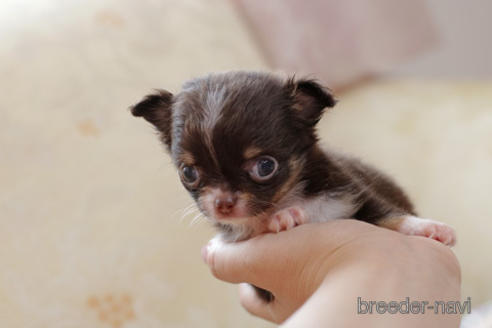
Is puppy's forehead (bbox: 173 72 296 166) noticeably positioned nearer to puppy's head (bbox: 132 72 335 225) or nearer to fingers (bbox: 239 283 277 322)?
puppy's head (bbox: 132 72 335 225)

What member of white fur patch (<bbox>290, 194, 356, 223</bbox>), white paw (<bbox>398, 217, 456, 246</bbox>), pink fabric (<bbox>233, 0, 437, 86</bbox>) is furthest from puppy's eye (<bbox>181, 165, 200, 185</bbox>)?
pink fabric (<bbox>233, 0, 437, 86</bbox>)

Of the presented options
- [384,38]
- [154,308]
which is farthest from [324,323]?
[384,38]

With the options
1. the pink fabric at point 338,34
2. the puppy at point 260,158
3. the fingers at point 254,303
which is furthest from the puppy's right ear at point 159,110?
the pink fabric at point 338,34

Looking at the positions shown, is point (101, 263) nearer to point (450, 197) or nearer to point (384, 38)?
point (450, 197)

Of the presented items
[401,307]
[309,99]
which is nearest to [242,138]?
[309,99]

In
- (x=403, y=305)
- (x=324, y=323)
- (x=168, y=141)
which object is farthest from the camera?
(x=168, y=141)
